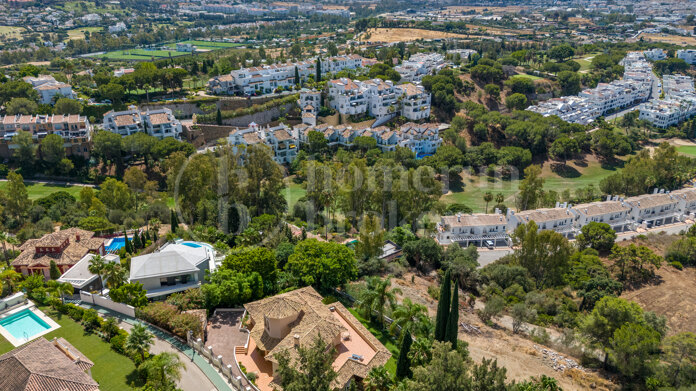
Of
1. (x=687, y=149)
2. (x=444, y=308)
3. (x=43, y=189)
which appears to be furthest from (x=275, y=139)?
(x=687, y=149)

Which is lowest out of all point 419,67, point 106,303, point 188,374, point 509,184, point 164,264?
point 509,184

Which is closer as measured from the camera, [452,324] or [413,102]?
[452,324]

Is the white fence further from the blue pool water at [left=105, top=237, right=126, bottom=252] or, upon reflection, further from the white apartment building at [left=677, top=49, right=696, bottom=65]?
the white apartment building at [left=677, top=49, right=696, bottom=65]

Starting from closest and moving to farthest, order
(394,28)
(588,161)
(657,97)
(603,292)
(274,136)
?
(603,292) < (274,136) < (588,161) < (657,97) < (394,28)

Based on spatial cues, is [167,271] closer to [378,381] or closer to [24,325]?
[24,325]


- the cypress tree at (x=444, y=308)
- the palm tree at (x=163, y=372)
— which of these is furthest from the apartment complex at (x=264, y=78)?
the palm tree at (x=163, y=372)

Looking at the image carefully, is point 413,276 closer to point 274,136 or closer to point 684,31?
point 274,136

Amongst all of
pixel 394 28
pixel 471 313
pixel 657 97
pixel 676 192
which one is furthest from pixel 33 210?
pixel 394 28
